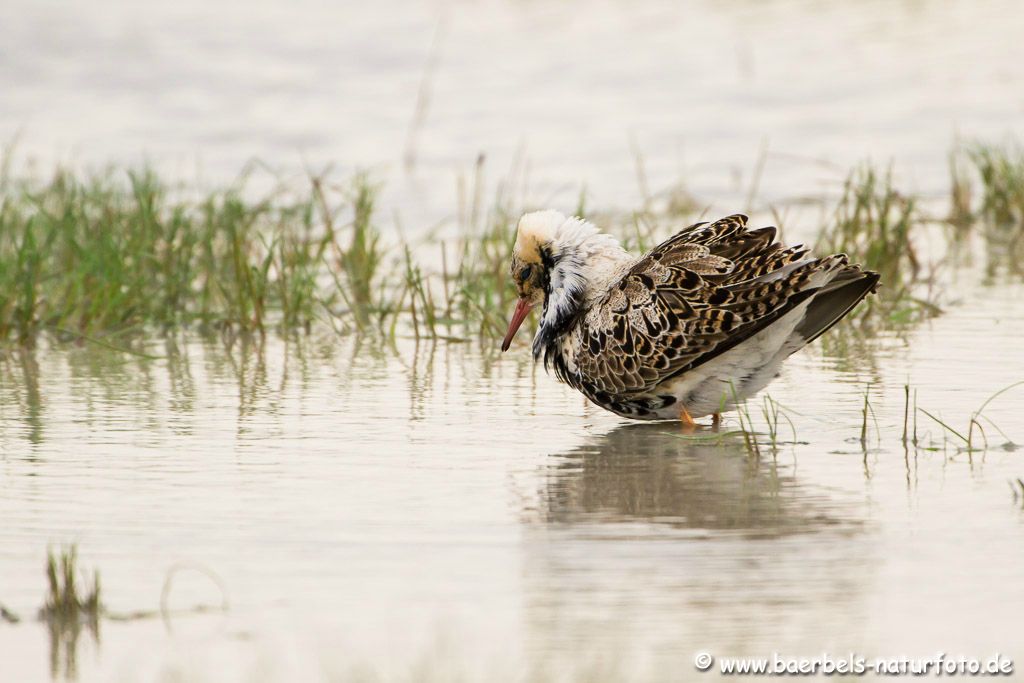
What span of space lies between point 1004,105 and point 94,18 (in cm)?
1097

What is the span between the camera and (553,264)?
8219 mm

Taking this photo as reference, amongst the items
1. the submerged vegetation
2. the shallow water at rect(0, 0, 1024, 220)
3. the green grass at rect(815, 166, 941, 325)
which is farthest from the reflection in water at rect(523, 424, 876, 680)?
the shallow water at rect(0, 0, 1024, 220)

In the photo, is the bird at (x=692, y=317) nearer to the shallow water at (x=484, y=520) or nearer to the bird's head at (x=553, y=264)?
the bird's head at (x=553, y=264)

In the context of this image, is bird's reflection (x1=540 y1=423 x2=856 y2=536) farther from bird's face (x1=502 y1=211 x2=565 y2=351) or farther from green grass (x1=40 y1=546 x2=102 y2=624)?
green grass (x1=40 y1=546 x2=102 y2=624)

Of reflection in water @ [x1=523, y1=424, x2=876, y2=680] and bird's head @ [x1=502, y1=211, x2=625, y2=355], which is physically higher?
bird's head @ [x1=502, y1=211, x2=625, y2=355]

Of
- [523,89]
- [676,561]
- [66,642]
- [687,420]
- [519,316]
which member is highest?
[523,89]

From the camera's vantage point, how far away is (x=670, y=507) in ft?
20.1

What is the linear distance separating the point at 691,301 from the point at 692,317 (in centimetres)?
8

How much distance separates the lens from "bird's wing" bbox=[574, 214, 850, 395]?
724 centimetres

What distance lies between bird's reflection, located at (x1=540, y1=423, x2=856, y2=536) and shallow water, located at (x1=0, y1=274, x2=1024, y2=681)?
0.02 metres

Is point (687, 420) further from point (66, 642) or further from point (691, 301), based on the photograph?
point (66, 642)

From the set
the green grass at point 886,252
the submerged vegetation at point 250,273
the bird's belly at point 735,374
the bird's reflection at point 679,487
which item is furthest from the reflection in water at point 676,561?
the green grass at point 886,252

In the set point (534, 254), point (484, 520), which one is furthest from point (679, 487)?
point (534, 254)

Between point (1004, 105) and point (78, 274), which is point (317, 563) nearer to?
point (78, 274)
